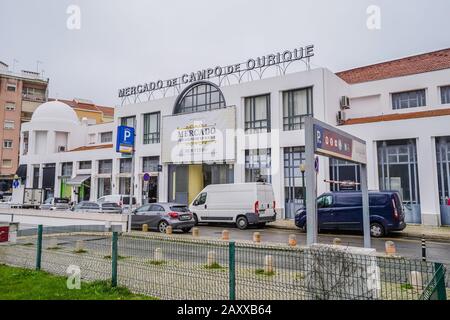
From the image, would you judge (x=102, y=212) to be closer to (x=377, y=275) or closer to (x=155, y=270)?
(x=155, y=270)

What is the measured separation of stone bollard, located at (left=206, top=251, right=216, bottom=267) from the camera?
277 inches

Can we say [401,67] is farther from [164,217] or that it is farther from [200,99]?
[164,217]

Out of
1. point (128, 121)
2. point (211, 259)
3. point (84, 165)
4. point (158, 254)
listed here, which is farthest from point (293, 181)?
point (84, 165)

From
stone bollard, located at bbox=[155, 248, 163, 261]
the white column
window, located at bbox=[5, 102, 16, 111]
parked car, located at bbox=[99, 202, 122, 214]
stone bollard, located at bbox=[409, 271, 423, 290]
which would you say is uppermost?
window, located at bbox=[5, 102, 16, 111]

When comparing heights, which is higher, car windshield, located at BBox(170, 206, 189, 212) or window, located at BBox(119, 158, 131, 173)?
window, located at BBox(119, 158, 131, 173)

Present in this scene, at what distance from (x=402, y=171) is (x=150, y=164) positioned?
1989 centimetres

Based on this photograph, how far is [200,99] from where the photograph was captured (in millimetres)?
29156

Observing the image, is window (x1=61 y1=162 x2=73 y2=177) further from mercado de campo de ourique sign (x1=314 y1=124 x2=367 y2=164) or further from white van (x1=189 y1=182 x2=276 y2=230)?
mercado de campo de ourique sign (x1=314 y1=124 x2=367 y2=164)

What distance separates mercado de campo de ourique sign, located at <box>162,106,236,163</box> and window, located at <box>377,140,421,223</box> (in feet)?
32.5

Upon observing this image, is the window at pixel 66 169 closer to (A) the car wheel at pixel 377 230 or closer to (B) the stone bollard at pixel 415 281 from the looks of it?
(A) the car wheel at pixel 377 230

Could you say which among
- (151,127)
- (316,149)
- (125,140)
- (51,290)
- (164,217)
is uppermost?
(151,127)

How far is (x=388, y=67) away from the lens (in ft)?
90.6

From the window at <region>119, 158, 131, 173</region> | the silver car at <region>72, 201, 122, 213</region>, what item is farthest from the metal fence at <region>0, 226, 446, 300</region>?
the window at <region>119, 158, 131, 173</region>
